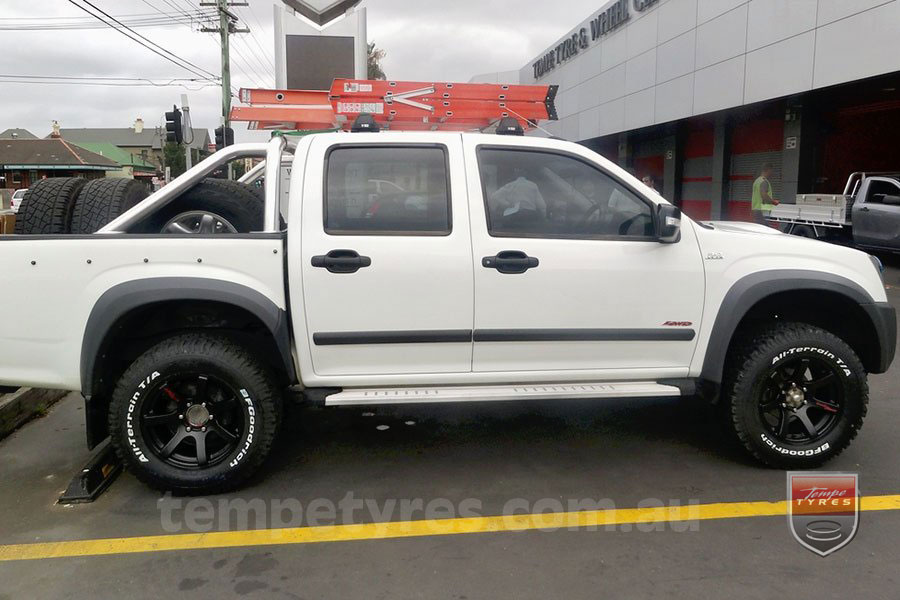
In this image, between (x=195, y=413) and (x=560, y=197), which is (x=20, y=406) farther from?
(x=560, y=197)

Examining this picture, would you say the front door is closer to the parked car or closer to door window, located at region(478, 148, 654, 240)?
door window, located at region(478, 148, 654, 240)

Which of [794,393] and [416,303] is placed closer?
[416,303]

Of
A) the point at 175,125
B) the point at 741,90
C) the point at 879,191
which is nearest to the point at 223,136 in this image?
the point at 175,125

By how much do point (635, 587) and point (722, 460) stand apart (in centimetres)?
161

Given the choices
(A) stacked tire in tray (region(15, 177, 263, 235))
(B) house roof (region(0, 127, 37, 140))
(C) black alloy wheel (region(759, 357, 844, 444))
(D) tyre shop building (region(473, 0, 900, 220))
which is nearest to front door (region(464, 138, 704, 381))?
(C) black alloy wheel (region(759, 357, 844, 444))

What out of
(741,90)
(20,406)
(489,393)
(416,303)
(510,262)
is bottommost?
(20,406)

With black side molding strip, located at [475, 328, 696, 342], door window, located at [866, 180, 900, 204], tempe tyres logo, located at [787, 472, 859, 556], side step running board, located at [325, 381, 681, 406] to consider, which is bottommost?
tempe tyres logo, located at [787, 472, 859, 556]

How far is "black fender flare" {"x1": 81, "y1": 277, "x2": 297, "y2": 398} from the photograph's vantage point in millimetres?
3602

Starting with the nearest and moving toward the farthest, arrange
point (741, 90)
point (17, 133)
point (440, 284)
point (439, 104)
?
point (440, 284) → point (439, 104) → point (741, 90) → point (17, 133)

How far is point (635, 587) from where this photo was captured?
119 inches

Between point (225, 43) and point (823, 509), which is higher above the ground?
point (225, 43)

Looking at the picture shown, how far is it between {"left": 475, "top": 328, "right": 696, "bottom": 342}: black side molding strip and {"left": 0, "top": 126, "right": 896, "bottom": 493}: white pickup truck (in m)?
0.01

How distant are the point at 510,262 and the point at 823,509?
2.07 m

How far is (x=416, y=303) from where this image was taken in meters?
3.82
